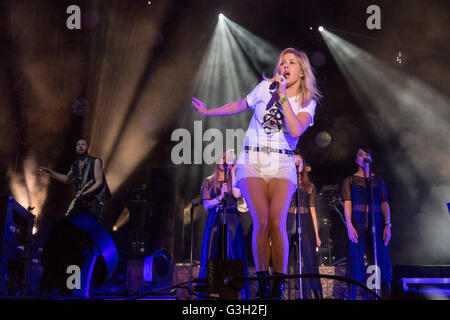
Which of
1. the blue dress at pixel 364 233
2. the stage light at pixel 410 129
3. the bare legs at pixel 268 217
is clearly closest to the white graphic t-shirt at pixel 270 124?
the bare legs at pixel 268 217

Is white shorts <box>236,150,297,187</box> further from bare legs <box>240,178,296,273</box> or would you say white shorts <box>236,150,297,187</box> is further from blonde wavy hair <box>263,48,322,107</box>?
blonde wavy hair <box>263,48,322,107</box>

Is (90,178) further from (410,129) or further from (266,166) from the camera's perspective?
(410,129)

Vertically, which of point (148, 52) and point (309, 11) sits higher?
point (309, 11)

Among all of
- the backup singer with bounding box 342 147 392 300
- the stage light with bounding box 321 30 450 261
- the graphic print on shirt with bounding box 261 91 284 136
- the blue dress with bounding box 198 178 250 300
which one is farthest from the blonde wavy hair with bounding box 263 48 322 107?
the stage light with bounding box 321 30 450 261

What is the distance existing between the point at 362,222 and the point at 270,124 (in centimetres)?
283

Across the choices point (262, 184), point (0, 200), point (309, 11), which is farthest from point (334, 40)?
point (0, 200)

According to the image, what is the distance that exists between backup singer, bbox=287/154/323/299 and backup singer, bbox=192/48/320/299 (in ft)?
7.07

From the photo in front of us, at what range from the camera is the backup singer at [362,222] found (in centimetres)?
535

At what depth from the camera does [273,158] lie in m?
3.13

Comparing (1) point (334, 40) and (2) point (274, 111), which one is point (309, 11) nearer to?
(1) point (334, 40)

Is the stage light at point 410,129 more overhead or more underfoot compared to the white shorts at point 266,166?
more overhead

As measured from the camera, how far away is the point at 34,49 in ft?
26.3

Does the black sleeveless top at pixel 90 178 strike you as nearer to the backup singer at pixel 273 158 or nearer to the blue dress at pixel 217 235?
the blue dress at pixel 217 235
